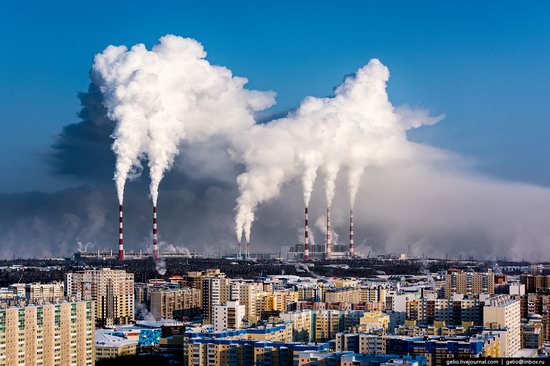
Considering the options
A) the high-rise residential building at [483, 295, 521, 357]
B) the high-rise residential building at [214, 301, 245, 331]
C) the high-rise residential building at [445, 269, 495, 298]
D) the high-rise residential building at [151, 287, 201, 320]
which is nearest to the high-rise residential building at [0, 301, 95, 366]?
the high-rise residential building at [214, 301, 245, 331]

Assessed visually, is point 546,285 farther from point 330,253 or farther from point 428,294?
point 330,253

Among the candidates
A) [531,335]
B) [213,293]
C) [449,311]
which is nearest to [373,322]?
[449,311]

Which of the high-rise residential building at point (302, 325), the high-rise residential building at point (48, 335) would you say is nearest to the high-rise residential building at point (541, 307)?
the high-rise residential building at point (302, 325)

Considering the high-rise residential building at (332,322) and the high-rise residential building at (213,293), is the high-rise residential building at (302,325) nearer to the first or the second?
the high-rise residential building at (332,322)

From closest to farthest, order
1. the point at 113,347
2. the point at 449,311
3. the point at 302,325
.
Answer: the point at 113,347, the point at 302,325, the point at 449,311

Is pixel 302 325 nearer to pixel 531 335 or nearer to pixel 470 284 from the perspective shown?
pixel 531 335

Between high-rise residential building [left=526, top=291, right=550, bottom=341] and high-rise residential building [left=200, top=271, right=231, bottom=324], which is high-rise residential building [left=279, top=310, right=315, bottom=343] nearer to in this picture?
high-rise residential building [left=526, top=291, right=550, bottom=341]
